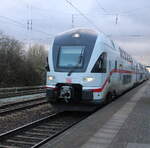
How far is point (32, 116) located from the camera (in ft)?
37.9

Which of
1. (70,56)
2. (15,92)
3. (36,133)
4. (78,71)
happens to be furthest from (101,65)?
(15,92)

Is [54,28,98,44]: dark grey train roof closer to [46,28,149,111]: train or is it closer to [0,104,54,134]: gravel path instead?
[46,28,149,111]: train

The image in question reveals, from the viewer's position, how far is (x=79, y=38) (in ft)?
37.2

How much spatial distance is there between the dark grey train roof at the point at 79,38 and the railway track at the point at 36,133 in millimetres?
3156

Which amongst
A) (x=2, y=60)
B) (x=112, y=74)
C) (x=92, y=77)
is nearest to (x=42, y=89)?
(x=2, y=60)

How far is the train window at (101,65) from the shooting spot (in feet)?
35.3

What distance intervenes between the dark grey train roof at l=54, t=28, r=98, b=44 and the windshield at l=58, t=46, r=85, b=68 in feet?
1.10

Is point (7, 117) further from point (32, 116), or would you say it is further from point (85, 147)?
point (85, 147)

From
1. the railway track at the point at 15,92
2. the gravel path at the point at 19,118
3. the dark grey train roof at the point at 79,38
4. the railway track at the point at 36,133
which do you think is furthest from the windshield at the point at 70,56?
the railway track at the point at 15,92

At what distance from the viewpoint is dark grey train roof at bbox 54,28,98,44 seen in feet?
36.9

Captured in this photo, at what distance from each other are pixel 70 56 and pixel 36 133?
3.92 metres

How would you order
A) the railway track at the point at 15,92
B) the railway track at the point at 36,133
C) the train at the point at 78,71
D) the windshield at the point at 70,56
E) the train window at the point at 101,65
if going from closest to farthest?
the railway track at the point at 36,133
the train at the point at 78,71
the train window at the point at 101,65
the windshield at the point at 70,56
the railway track at the point at 15,92

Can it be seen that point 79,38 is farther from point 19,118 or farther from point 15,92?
point 15,92

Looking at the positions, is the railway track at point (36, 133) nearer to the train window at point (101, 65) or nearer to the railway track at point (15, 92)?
the train window at point (101, 65)
